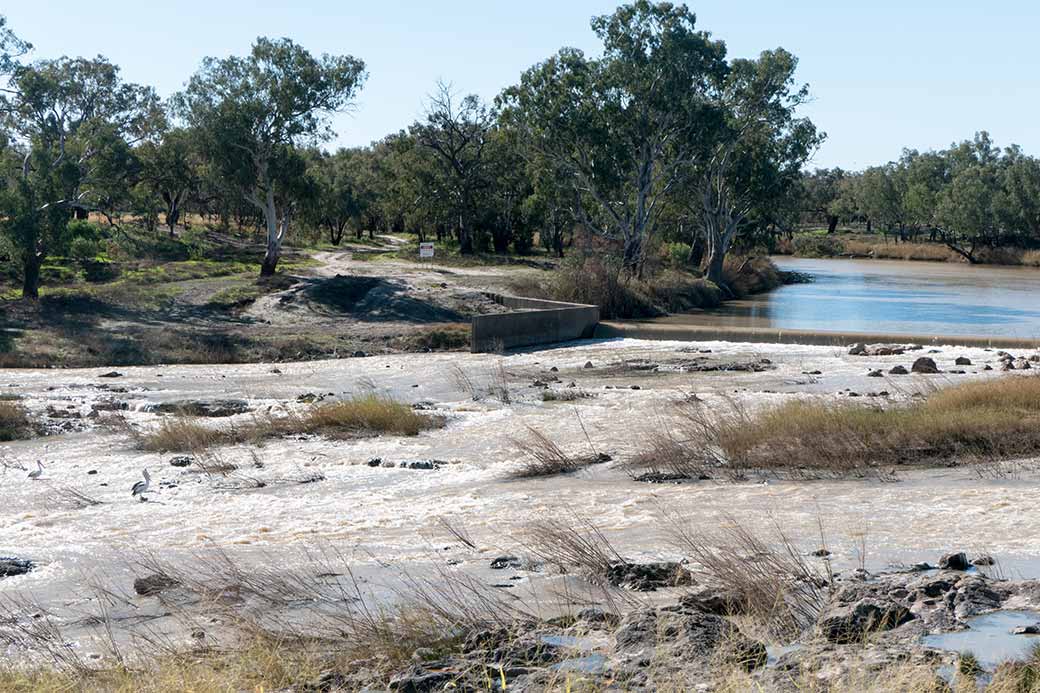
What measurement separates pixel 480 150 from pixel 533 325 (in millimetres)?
34382

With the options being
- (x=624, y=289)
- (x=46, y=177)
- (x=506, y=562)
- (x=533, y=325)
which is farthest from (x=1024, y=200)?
(x=506, y=562)

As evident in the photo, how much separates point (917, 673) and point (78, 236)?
39860 mm

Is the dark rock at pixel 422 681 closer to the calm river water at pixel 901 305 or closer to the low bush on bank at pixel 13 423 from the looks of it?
the low bush on bank at pixel 13 423

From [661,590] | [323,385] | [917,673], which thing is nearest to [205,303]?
[323,385]

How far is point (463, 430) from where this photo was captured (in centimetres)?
1922

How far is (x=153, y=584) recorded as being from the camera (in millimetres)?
9953

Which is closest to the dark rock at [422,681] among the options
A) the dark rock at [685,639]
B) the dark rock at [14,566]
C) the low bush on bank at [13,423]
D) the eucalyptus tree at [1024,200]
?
the dark rock at [685,639]

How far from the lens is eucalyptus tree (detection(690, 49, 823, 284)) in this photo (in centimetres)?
5419

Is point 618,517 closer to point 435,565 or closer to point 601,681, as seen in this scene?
point 435,565

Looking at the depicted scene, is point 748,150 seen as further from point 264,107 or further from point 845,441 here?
point 845,441

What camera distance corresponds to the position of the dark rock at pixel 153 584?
990 cm

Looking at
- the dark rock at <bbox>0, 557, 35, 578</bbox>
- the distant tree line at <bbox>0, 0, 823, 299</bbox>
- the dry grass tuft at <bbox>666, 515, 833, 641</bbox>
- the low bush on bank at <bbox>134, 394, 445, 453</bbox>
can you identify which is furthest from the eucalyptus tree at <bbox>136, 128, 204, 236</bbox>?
the dry grass tuft at <bbox>666, 515, 833, 641</bbox>

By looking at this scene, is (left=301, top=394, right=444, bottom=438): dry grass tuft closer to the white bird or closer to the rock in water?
the white bird

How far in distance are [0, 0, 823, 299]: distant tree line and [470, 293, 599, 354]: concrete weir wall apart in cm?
1115
